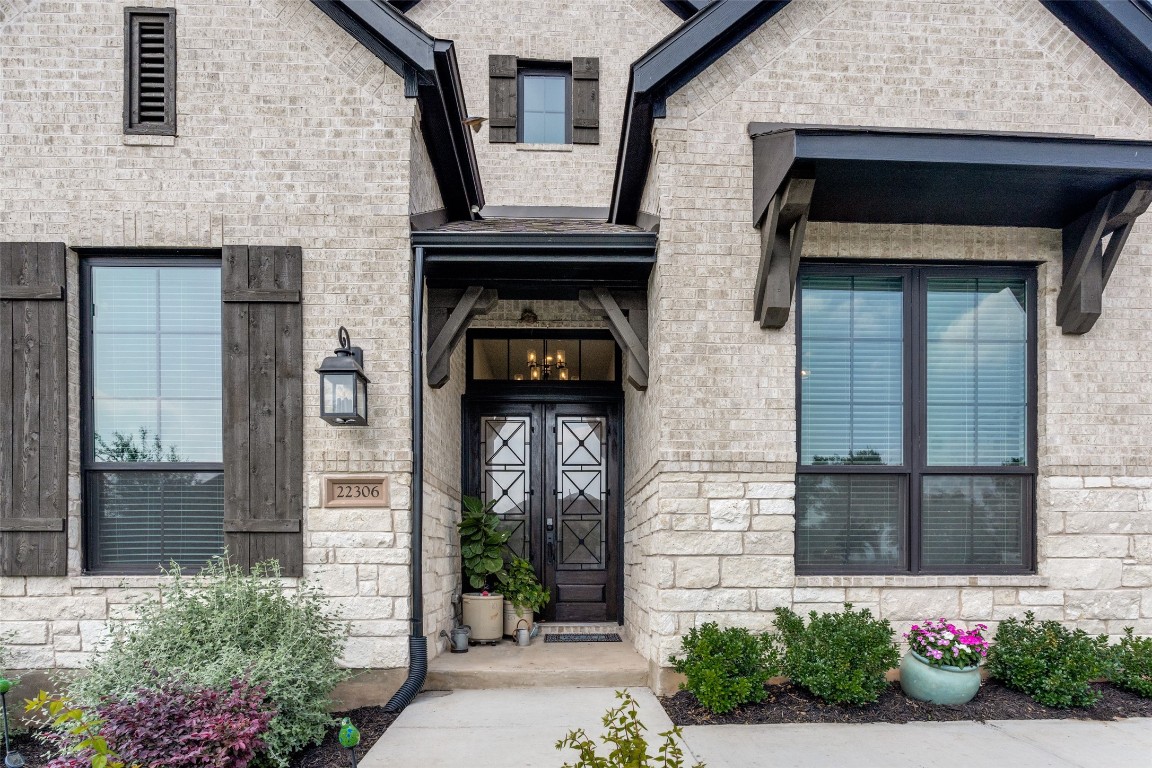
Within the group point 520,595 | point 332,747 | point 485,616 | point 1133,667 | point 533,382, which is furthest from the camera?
point 533,382

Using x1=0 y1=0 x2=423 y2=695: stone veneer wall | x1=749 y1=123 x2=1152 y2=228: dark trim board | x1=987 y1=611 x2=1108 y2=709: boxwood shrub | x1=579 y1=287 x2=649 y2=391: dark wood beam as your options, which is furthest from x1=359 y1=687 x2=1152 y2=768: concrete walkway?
x1=749 y1=123 x2=1152 y2=228: dark trim board

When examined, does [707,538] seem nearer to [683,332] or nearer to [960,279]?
[683,332]

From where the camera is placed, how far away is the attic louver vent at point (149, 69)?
517 centimetres

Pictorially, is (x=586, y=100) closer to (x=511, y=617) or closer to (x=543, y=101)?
(x=543, y=101)

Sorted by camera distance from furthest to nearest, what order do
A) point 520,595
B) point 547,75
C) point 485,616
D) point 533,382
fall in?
point 547,75 → point 533,382 → point 520,595 → point 485,616

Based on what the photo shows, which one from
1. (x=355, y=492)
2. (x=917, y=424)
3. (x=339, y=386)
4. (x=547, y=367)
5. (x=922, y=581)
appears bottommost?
(x=922, y=581)

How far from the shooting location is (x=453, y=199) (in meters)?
7.13

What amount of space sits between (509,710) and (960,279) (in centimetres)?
434

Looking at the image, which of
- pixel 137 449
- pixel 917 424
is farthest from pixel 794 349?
pixel 137 449

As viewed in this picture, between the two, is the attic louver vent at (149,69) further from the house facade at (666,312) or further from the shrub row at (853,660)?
the shrub row at (853,660)

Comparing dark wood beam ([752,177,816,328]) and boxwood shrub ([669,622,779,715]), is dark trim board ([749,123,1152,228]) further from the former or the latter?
boxwood shrub ([669,622,779,715])

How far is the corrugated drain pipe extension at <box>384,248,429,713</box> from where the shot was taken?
5.17 m

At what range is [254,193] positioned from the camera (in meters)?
5.24

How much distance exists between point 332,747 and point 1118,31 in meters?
6.89
